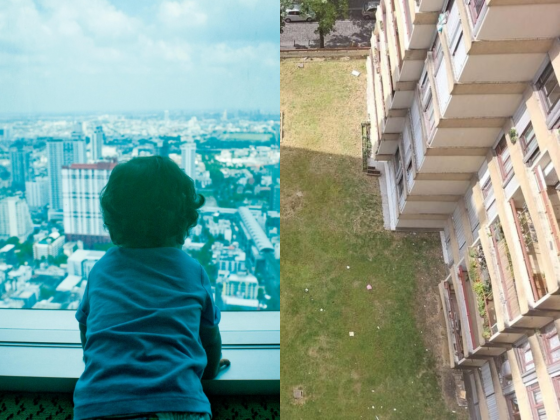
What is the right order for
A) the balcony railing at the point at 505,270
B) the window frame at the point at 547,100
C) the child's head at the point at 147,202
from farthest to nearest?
the balcony railing at the point at 505,270 → the window frame at the point at 547,100 → the child's head at the point at 147,202

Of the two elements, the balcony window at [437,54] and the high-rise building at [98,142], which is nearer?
the high-rise building at [98,142]

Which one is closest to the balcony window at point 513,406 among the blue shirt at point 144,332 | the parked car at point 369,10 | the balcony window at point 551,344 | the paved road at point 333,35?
the balcony window at point 551,344

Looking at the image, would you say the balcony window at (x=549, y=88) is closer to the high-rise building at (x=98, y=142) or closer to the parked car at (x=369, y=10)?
the high-rise building at (x=98, y=142)

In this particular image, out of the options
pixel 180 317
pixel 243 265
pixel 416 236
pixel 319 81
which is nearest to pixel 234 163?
pixel 243 265

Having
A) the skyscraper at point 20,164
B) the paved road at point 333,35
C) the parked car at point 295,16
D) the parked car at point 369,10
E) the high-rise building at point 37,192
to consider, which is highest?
the parked car at point 369,10

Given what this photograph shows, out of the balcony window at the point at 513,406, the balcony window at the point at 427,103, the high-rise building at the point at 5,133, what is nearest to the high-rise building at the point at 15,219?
the high-rise building at the point at 5,133

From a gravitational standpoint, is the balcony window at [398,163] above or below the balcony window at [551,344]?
above

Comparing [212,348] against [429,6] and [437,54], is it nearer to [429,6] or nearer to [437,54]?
[437,54]

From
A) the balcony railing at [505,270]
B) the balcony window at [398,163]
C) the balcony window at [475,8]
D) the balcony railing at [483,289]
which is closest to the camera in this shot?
the balcony window at [475,8]
